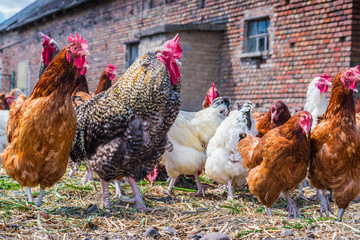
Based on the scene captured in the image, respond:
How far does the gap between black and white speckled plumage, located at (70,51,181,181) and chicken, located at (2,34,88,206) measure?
0.30 metres

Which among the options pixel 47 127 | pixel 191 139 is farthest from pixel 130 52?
pixel 47 127

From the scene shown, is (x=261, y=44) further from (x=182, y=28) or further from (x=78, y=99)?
(x=78, y=99)

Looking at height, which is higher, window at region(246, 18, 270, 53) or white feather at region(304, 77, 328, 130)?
window at region(246, 18, 270, 53)

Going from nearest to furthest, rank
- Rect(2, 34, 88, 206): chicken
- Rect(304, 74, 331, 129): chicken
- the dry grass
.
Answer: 1. the dry grass
2. Rect(2, 34, 88, 206): chicken
3. Rect(304, 74, 331, 129): chicken

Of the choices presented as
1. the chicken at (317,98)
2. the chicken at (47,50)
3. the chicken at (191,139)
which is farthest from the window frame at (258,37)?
the chicken at (47,50)

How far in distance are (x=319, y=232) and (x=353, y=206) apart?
5.47 feet

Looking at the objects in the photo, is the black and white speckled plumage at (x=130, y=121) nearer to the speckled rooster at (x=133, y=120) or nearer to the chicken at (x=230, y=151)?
the speckled rooster at (x=133, y=120)

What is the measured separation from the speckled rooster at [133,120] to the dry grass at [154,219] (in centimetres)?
38

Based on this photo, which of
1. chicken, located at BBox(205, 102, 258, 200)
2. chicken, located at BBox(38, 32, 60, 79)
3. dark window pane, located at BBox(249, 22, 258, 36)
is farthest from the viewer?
dark window pane, located at BBox(249, 22, 258, 36)

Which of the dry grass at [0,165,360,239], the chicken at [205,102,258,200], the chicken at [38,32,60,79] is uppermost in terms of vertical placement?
the chicken at [38,32,60,79]

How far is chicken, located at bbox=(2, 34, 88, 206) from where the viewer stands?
3533 mm

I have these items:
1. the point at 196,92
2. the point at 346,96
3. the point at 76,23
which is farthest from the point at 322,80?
the point at 76,23

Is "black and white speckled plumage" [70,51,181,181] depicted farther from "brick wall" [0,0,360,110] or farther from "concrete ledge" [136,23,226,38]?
"concrete ledge" [136,23,226,38]

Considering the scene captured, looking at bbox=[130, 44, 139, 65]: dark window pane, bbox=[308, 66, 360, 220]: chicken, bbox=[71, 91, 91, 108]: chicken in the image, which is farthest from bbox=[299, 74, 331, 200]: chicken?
bbox=[130, 44, 139, 65]: dark window pane
